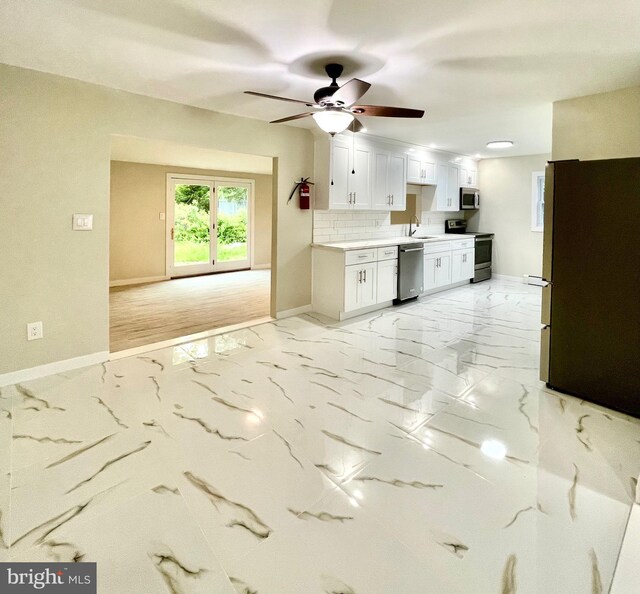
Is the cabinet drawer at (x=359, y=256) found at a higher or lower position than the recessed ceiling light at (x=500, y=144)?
lower

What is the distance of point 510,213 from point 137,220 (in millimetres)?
7179

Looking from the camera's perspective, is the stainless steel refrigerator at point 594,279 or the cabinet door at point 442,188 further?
the cabinet door at point 442,188

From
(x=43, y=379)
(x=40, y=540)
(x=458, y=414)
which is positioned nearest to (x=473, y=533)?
(x=458, y=414)

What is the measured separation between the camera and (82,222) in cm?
340

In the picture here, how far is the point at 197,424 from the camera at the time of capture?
2.54 m

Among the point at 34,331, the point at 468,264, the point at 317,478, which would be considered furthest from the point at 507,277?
the point at 34,331

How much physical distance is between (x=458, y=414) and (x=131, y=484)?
6.53 ft

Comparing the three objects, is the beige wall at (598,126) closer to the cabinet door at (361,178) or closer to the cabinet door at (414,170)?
the cabinet door at (361,178)

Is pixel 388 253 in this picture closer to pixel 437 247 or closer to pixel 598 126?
pixel 437 247

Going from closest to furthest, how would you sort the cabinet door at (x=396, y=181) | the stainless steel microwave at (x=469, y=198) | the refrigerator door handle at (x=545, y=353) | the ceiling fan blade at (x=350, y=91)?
the ceiling fan blade at (x=350, y=91) < the refrigerator door handle at (x=545, y=353) < the cabinet door at (x=396, y=181) < the stainless steel microwave at (x=469, y=198)

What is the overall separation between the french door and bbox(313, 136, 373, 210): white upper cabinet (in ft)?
13.9

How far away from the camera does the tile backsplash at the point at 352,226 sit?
5480 mm

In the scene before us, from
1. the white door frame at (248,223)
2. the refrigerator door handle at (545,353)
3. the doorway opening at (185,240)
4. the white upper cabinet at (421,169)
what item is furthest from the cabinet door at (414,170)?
the white door frame at (248,223)

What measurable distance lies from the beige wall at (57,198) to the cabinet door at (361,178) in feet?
7.24
